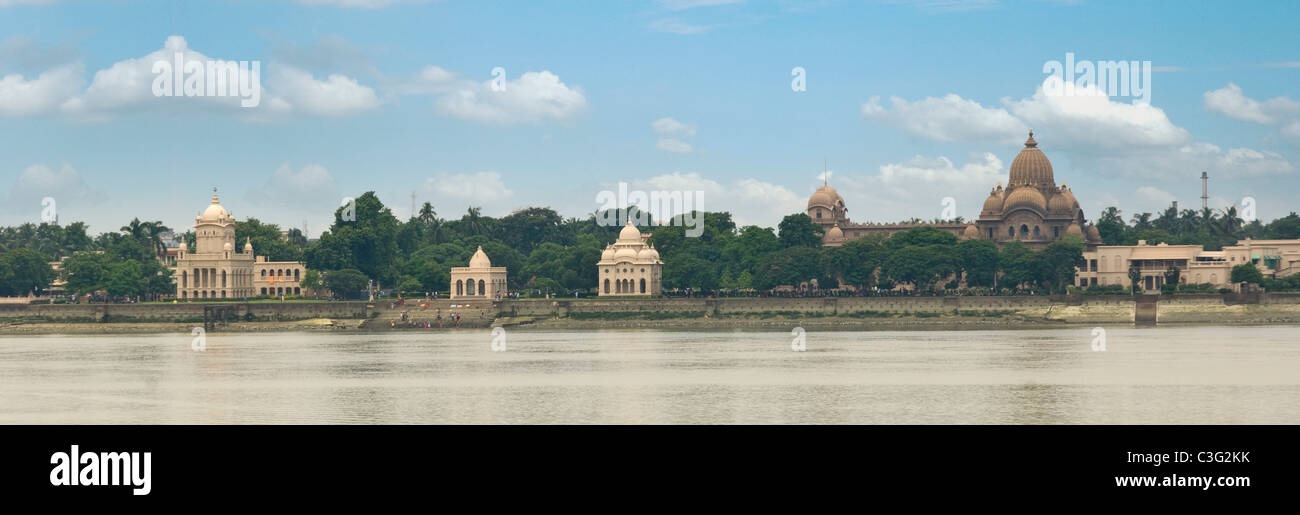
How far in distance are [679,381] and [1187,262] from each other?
2462 inches

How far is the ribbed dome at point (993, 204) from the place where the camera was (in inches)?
4926

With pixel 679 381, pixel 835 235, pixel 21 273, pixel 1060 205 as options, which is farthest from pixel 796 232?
pixel 679 381

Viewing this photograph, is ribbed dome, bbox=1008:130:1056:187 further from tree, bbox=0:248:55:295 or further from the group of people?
tree, bbox=0:248:55:295

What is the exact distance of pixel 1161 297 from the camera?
8569 centimetres

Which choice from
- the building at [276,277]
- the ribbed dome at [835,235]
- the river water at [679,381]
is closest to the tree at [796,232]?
the ribbed dome at [835,235]

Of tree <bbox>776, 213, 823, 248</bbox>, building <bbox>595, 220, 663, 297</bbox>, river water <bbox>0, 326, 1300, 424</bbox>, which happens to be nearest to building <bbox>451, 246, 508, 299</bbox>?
building <bbox>595, 220, 663, 297</bbox>

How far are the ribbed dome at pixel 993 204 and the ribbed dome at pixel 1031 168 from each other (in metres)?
2.35

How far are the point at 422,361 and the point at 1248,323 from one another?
44770 mm

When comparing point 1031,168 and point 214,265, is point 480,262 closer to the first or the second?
point 214,265

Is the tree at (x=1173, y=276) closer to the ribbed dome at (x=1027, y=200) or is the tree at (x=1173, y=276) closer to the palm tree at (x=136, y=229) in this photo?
the ribbed dome at (x=1027, y=200)
